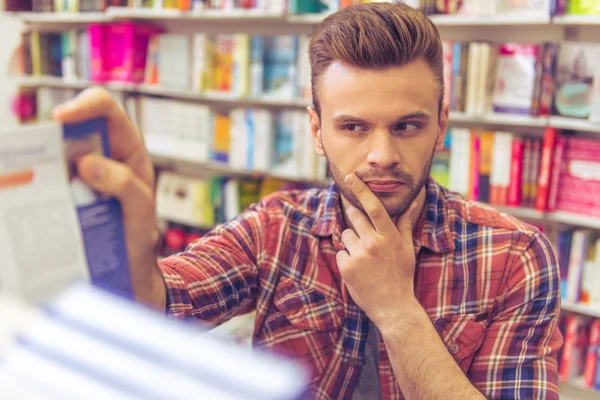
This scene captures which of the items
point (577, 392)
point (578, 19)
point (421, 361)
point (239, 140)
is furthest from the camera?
point (239, 140)

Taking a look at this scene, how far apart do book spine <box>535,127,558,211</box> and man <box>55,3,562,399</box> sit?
3.63 feet

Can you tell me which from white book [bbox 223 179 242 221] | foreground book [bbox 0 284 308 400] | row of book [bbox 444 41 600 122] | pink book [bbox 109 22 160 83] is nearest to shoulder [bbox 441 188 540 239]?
foreground book [bbox 0 284 308 400]

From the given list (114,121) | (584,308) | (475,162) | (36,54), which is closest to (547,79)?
(475,162)

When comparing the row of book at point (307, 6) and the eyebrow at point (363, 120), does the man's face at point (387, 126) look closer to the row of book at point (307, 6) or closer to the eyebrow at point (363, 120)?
the eyebrow at point (363, 120)

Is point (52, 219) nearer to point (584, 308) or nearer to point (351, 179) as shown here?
point (351, 179)

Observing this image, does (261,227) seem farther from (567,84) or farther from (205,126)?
(205,126)

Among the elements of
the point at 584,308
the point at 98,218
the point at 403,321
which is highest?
the point at 98,218

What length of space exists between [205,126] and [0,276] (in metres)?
2.70

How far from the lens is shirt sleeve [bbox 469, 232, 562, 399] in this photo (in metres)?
1.01

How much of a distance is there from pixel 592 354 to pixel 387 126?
1709 millimetres

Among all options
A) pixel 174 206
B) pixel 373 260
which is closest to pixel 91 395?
pixel 373 260

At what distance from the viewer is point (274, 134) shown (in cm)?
282

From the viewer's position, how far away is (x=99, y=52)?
10.9 ft

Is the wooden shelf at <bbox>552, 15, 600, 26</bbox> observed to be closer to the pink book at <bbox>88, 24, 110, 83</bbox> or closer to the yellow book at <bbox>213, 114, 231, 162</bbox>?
the yellow book at <bbox>213, 114, 231, 162</bbox>
